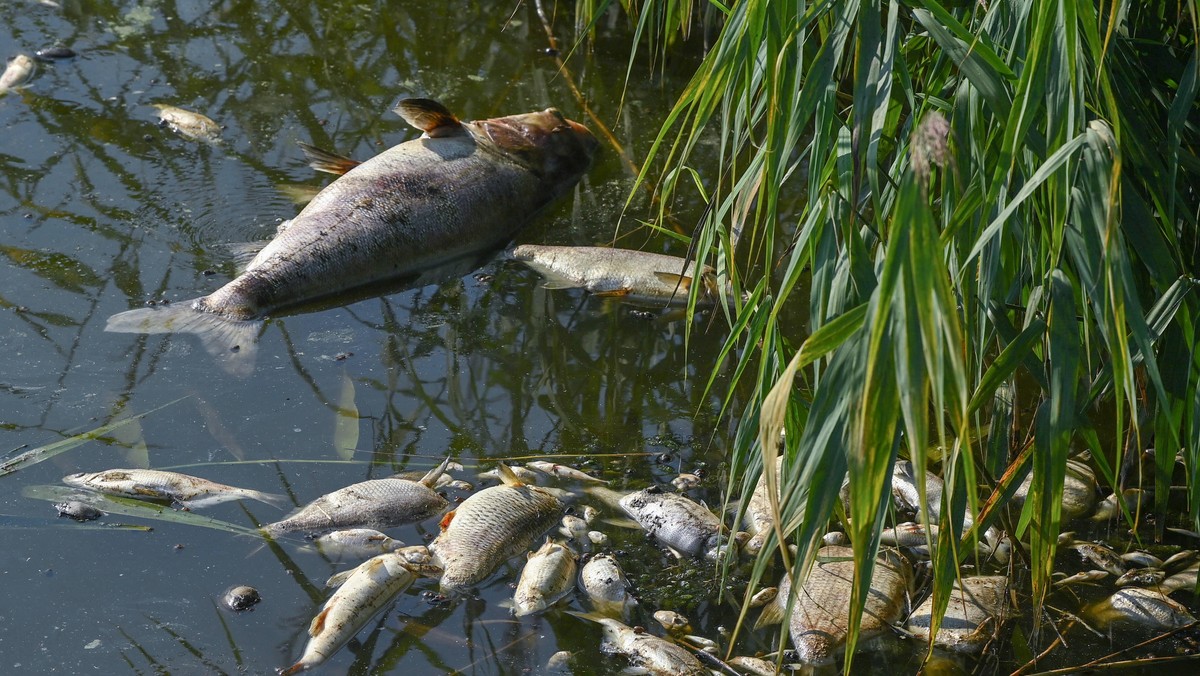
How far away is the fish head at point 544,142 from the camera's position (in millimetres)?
5027

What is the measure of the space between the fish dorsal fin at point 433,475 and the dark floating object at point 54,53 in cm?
346

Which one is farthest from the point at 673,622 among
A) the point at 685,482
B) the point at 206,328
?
the point at 206,328

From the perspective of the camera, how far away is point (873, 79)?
6.80ft

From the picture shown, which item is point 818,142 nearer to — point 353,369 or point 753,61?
point 753,61

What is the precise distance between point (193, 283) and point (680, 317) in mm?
1783

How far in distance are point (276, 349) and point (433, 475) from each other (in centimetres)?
92

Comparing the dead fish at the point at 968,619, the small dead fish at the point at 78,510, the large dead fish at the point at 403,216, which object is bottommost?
the dead fish at the point at 968,619

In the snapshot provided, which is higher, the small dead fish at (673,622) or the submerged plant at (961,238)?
the submerged plant at (961,238)

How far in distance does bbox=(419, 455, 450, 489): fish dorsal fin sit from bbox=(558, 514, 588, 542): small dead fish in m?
0.38

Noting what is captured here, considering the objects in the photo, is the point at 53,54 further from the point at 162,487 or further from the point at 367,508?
the point at 367,508

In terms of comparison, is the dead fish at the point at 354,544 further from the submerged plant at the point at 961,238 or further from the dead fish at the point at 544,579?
the submerged plant at the point at 961,238

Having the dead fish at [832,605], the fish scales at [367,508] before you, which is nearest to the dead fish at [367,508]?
the fish scales at [367,508]

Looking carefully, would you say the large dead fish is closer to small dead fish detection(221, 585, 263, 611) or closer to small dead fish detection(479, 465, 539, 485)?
small dead fish detection(479, 465, 539, 485)

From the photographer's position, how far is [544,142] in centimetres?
509
